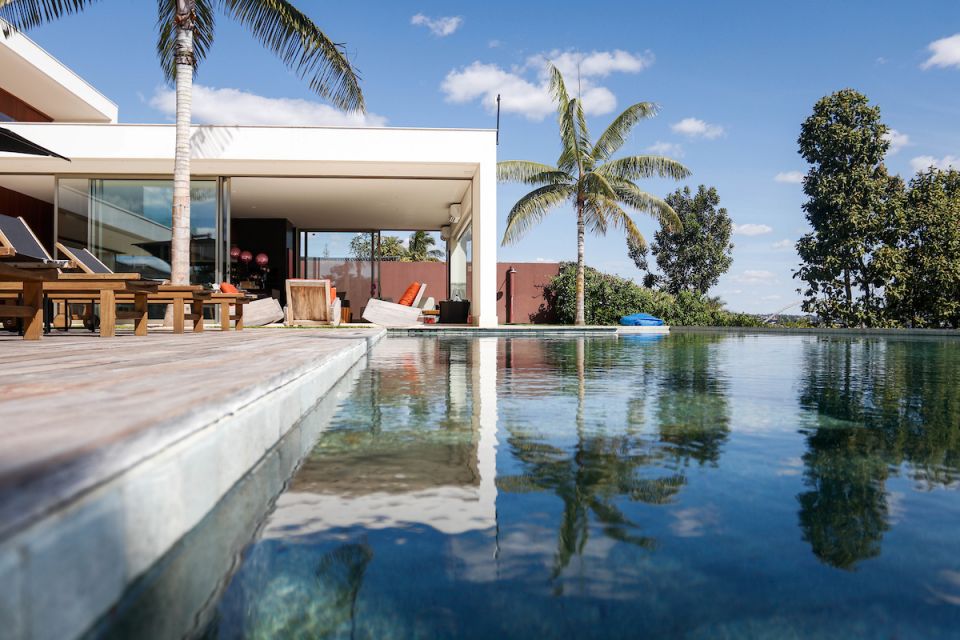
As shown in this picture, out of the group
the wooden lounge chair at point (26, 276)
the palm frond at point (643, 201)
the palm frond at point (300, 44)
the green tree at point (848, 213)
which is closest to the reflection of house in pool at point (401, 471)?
the wooden lounge chair at point (26, 276)

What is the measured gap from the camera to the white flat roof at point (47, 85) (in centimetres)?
1427

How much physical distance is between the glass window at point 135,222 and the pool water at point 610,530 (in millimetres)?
12900

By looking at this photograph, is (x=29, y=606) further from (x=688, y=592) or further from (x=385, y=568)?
(x=688, y=592)

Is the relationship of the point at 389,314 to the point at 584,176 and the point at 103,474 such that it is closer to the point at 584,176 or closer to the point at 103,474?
the point at 584,176

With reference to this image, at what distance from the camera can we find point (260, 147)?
13.5 m

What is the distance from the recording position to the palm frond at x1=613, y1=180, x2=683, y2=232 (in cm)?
1717

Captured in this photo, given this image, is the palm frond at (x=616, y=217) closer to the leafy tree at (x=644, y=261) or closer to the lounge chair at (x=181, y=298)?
the lounge chair at (x=181, y=298)

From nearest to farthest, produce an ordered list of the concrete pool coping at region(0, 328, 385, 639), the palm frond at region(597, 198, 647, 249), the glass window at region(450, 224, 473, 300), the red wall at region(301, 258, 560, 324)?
the concrete pool coping at region(0, 328, 385, 639), the palm frond at region(597, 198, 647, 249), the glass window at region(450, 224, 473, 300), the red wall at region(301, 258, 560, 324)

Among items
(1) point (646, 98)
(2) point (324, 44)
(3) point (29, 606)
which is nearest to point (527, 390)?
(3) point (29, 606)

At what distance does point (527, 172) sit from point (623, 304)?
5392mm

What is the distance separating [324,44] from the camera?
1124 centimetres

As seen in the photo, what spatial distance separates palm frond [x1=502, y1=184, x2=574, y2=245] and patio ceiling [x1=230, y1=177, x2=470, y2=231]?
4.91 ft

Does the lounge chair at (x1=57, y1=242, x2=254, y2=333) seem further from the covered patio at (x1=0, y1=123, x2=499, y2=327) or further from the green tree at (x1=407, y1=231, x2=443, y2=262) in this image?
the green tree at (x1=407, y1=231, x2=443, y2=262)

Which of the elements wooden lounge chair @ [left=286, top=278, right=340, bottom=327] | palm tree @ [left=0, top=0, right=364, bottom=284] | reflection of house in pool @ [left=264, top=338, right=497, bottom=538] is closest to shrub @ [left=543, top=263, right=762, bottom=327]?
wooden lounge chair @ [left=286, top=278, right=340, bottom=327]
